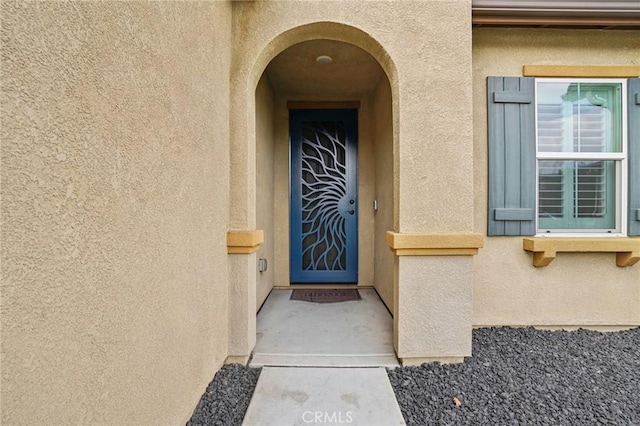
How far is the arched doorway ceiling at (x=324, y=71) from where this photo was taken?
2.99 meters

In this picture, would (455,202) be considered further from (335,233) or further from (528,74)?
(335,233)

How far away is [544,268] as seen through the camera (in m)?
2.80

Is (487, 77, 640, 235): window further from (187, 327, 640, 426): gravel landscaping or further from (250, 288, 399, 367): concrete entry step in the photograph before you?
(250, 288, 399, 367): concrete entry step

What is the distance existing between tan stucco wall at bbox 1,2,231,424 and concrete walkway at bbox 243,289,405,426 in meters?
0.55

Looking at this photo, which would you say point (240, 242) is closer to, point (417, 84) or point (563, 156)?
point (417, 84)

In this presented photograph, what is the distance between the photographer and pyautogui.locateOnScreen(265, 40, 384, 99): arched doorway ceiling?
9.82 feet

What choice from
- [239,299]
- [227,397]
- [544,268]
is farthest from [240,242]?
[544,268]

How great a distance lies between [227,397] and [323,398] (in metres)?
0.65

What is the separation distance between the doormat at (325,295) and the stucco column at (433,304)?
1435mm

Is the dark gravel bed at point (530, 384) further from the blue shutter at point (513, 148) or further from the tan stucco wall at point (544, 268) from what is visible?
Result: the blue shutter at point (513, 148)

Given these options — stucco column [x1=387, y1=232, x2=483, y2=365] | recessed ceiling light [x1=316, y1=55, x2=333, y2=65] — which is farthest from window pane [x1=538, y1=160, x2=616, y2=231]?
recessed ceiling light [x1=316, y1=55, x2=333, y2=65]

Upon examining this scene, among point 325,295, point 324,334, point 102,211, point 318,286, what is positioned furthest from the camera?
point 318,286

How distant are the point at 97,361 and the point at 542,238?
3.48 meters

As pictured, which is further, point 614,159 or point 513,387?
point 614,159
